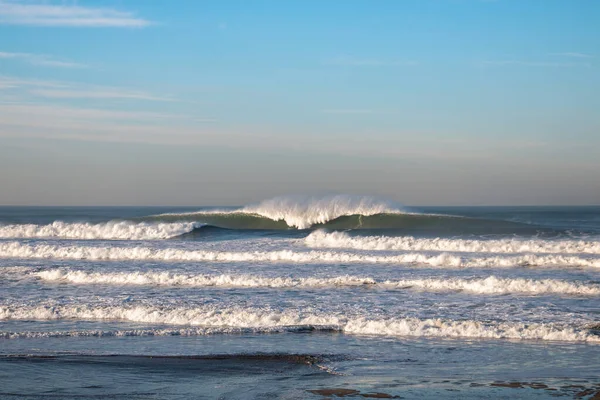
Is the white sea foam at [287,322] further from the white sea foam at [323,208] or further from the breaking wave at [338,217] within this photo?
the white sea foam at [323,208]

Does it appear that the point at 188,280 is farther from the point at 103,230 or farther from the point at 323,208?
the point at 323,208

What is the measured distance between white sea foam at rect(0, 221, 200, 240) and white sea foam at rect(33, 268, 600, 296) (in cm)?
1261

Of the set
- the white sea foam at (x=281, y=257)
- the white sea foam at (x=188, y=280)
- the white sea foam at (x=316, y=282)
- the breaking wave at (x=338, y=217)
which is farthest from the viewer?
the breaking wave at (x=338, y=217)

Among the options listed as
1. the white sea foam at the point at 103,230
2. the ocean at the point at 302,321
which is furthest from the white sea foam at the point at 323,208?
the ocean at the point at 302,321

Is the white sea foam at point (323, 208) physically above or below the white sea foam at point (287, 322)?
above

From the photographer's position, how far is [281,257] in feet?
66.7

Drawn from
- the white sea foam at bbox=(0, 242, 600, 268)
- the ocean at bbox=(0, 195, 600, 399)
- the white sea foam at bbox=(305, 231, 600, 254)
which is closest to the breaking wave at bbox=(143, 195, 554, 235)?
the white sea foam at bbox=(305, 231, 600, 254)

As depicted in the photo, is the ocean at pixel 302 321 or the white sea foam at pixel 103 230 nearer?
the ocean at pixel 302 321

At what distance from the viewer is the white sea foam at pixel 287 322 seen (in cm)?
1009

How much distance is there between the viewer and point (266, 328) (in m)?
10.6

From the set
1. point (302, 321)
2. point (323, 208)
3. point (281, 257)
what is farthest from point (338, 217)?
point (302, 321)

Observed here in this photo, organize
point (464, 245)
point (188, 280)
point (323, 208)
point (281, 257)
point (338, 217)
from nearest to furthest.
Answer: point (188, 280), point (281, 257), point (464, 245), point (338, 217), point (323, 208)

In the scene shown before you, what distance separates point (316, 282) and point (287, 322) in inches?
165

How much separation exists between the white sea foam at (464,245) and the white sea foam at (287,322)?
455 inches
